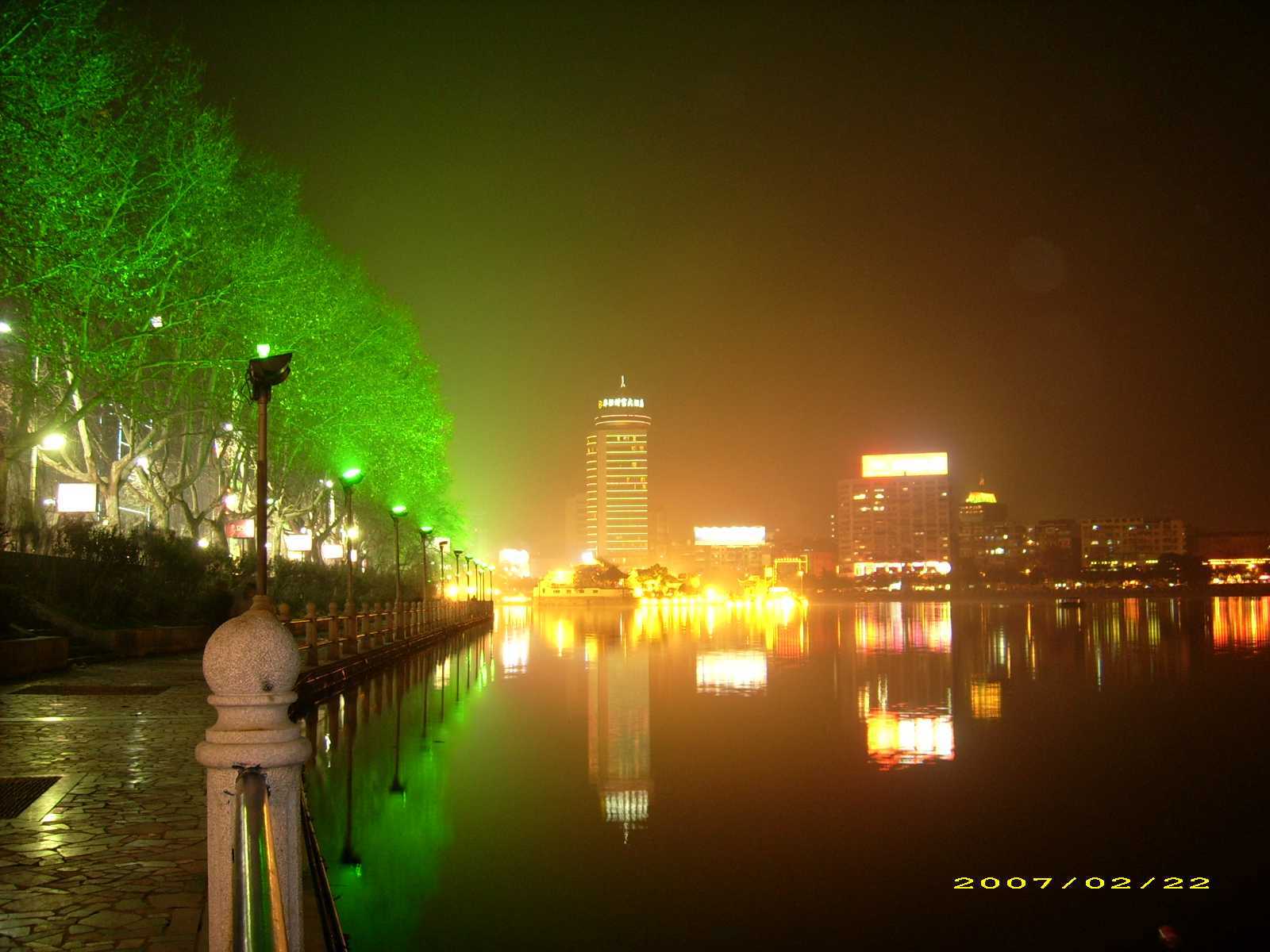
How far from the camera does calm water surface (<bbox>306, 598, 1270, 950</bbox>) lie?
25.3ft

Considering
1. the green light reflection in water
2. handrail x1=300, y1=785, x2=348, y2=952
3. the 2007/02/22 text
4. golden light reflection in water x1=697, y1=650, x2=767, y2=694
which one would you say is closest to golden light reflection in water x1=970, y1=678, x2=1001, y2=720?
golden light reflection in water x1=697, y1=650, x2=767, y2=694

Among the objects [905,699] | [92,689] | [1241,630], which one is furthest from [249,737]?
[1241,630]

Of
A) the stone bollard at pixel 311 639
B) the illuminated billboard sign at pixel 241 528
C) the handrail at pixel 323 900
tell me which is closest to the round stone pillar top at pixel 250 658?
the handrail at pixel 323 900

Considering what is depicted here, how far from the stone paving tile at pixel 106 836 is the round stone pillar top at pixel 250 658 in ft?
6.41

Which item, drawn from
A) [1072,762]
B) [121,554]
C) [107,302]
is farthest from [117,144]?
[1072,762]

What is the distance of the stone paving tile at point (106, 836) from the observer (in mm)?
5823

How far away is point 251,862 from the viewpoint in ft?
13.5

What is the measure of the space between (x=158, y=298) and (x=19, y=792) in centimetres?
2133

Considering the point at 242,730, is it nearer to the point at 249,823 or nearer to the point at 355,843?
the point at 249,823

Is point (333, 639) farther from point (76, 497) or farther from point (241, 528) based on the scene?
point (241, 528)

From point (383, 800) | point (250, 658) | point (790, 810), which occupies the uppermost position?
point (250, 658)

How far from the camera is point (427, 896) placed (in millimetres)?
7922

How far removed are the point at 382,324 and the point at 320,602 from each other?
11.3m

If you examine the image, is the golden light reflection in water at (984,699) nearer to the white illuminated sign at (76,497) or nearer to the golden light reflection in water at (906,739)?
the golden light reflection in water at (906,739)
